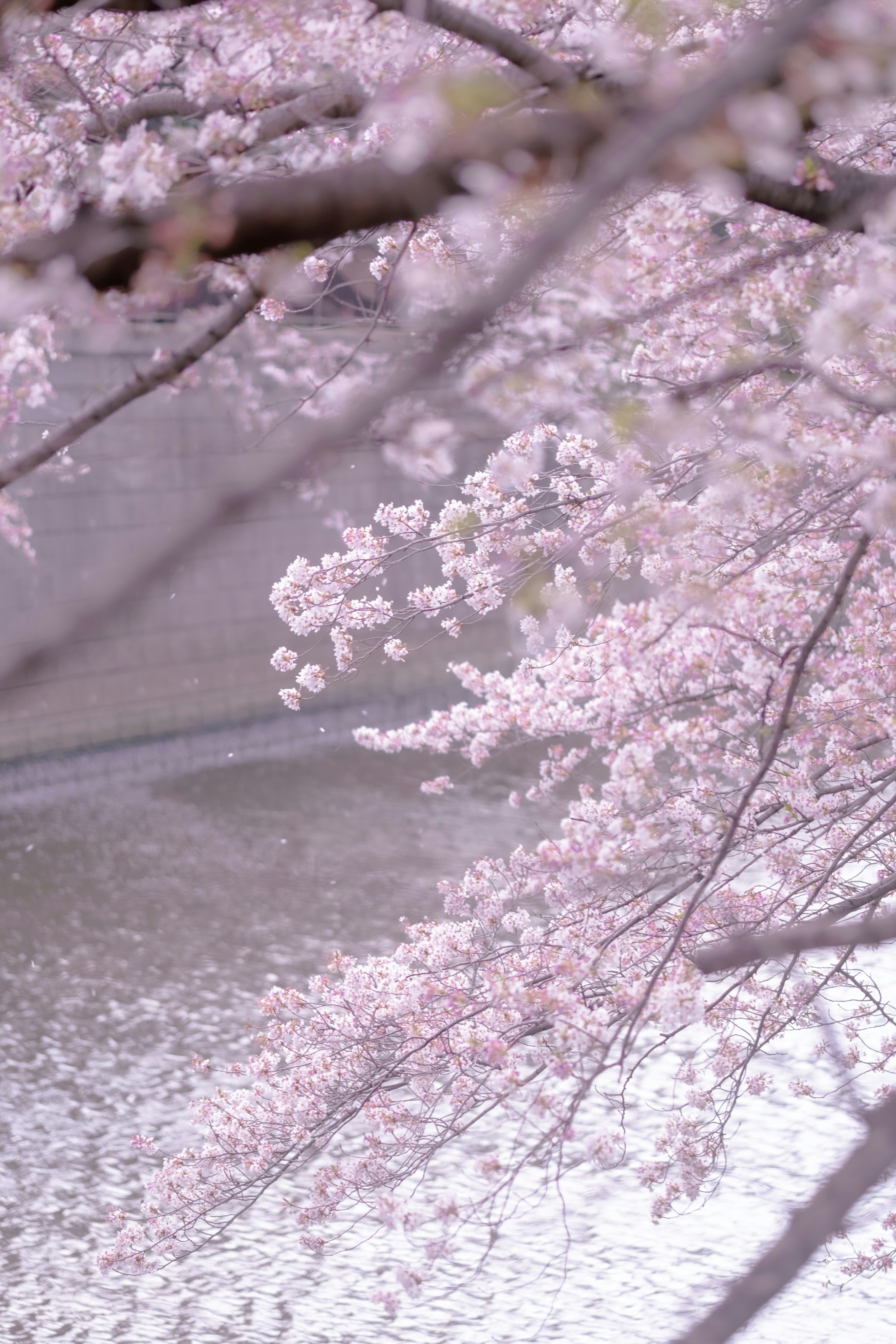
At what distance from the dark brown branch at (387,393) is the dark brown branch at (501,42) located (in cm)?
126

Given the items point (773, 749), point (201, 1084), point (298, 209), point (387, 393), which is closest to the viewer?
point (387, 393)

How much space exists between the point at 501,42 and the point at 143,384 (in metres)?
0.79

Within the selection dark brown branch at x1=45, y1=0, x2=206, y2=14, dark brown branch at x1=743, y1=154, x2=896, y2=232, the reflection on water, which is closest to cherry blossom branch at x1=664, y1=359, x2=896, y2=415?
dark brown branch at x1=743, y1=154, x2=896, y2=232

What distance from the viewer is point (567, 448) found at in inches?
187

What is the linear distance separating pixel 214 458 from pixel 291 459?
830cm

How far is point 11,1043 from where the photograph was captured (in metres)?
7.99

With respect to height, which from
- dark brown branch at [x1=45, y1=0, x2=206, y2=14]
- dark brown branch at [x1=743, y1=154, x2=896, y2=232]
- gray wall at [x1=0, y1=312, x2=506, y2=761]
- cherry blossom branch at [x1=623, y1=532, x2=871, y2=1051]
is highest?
dark brown branch at [x1=45, y1=0, x2=206, y2=14]

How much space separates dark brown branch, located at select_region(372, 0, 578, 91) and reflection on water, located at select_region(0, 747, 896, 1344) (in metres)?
4.33

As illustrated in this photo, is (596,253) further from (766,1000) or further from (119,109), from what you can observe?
(766,1000)

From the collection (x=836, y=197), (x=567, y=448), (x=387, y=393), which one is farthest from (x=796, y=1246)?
(x=567, y=448)

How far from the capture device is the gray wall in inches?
517

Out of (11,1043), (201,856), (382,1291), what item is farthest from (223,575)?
(382,1291)

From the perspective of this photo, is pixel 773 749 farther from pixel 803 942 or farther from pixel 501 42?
pixel 501 42

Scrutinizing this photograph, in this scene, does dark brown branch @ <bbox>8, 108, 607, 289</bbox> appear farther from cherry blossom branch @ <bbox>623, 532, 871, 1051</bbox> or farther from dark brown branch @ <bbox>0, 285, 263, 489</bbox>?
cherry blossom branch @ <bbox>623, 532, 871, 1051</bbox>
